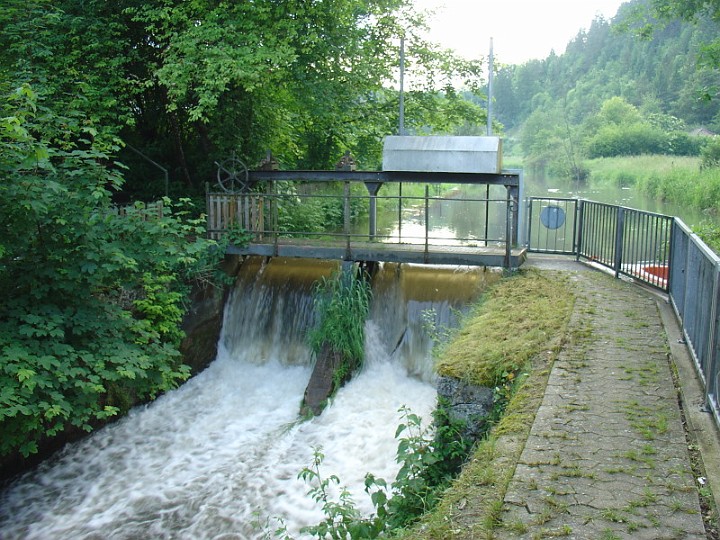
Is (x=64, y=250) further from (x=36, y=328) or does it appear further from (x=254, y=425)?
(x=254, y=425)

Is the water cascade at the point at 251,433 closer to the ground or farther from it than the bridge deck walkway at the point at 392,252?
closer to the ground

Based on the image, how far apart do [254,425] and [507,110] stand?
9621 centimetres

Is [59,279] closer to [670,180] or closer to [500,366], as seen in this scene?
[500,366]

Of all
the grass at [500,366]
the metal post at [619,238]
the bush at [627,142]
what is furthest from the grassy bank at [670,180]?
the grass at [500,366]

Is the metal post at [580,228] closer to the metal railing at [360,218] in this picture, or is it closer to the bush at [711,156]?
the metal railing at [360,218]

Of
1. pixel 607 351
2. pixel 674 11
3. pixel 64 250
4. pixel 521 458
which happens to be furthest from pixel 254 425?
pixel 674 11

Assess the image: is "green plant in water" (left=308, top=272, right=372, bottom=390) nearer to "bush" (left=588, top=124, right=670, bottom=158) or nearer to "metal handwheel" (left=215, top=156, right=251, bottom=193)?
"metal handwheel" (left=215, top=156, right=251, bottom=193)

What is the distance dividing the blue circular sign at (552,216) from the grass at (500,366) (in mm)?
2108

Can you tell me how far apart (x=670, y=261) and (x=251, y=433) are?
624cm

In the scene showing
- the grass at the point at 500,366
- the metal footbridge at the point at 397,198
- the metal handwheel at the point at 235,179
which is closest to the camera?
the grass at the point at 500,366

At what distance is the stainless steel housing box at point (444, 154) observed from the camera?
1203 centimetres

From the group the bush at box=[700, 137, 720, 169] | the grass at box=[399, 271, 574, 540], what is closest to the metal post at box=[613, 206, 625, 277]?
the grass at box=[399, 271, 574, 540]

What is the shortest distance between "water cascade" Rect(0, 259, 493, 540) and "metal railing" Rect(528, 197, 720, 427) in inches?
85.0

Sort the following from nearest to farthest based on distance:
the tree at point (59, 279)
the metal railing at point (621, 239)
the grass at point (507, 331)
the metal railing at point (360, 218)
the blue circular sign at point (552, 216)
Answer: the grass at point (507, 331)
the tree at point (59, 279)
the metal railing at point (621, 239)
the metal railing at point (360, 218)
the blue circular sign at point (552, 216)
